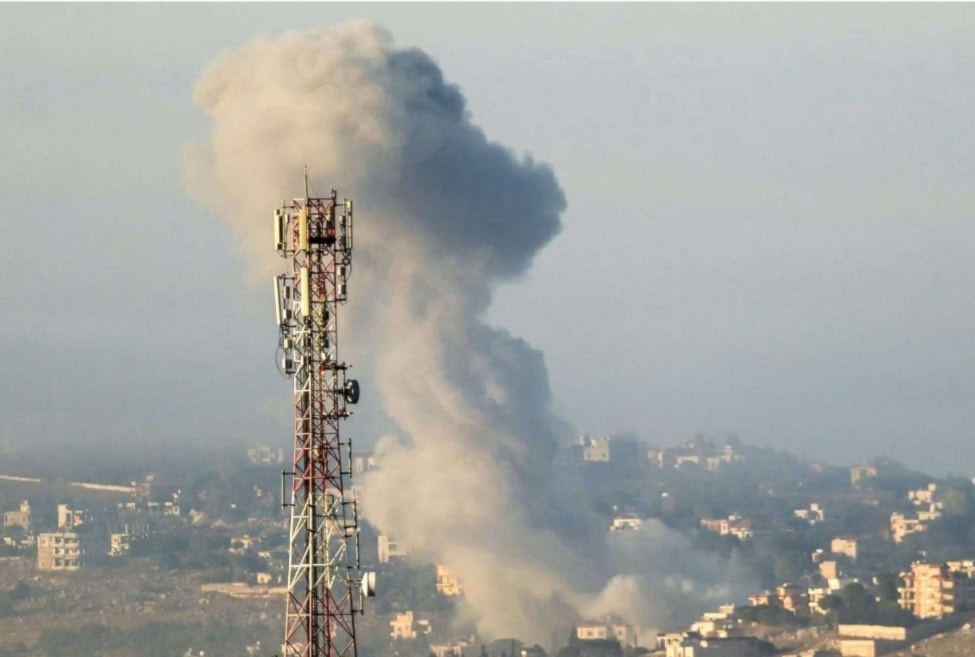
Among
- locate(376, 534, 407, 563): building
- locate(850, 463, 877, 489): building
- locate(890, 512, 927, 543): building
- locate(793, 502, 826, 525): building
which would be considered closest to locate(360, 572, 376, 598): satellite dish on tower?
locate(376, 534, 407, 563): building

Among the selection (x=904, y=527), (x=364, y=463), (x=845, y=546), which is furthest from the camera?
(x=904, y=527)

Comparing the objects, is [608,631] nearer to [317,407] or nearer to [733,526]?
[733,526]

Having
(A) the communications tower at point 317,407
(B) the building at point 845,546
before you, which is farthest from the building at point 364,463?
(A) the communications tower at point 317,407

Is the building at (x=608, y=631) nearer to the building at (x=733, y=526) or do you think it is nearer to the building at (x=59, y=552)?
the building at (x=59, y=552)

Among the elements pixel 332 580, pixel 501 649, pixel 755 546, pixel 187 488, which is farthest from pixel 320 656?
pixel 187 488

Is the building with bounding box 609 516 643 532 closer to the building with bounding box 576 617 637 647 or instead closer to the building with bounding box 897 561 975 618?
the building with bounding box 897 561 975 618

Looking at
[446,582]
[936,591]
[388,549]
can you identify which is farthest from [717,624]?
[388,549]
